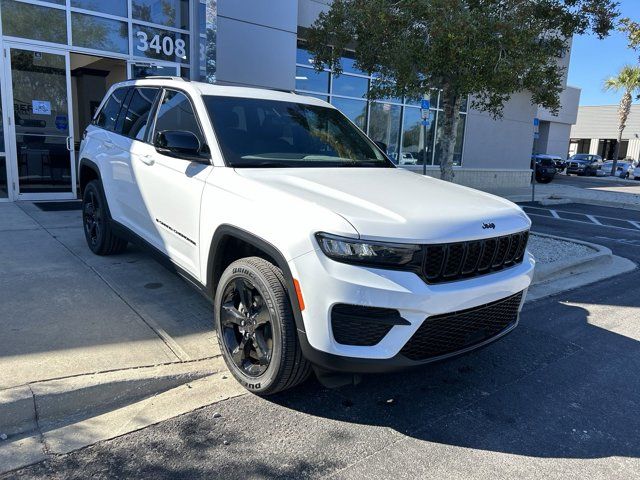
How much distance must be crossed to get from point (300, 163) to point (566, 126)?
3762cm

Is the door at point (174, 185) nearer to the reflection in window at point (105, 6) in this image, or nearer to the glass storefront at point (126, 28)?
the glass storefront at point (126, 28)

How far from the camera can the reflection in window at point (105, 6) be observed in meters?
9.24

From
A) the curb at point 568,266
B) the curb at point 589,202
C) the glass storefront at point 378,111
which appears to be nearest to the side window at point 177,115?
the curb at point 568,266

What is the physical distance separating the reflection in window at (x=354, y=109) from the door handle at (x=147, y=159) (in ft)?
35.7

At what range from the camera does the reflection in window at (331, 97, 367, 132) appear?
48.8 ft

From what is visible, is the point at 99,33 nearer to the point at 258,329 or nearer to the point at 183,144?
the point at 183,144

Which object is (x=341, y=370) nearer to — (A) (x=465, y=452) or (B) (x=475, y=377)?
(A) (x=465, y=452)

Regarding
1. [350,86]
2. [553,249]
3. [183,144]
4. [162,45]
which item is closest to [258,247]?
[183,144]

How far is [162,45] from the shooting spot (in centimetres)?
1038

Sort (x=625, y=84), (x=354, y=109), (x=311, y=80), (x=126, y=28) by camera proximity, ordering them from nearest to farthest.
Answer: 1. (x=126, y=28)
2. (x=311, y=80)
3. (x=354, y=109)
4. (x=625, y=84)

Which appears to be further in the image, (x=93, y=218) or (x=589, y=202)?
(x=589, y=202)

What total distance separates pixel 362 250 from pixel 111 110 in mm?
4255

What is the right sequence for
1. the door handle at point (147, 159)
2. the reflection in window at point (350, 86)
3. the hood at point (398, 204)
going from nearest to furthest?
the hood at point (398, 204) → the door handle at point (147, 159) → the reflection in window at point (350, 86)

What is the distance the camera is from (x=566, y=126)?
118 feet
